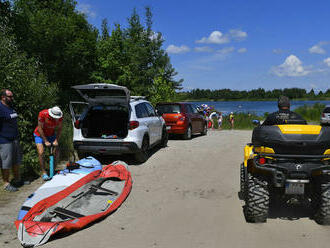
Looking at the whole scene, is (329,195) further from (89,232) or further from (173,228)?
(89,232)

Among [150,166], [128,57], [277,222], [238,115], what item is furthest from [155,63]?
[277,222]

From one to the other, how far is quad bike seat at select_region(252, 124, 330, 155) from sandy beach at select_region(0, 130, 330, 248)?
1031mm

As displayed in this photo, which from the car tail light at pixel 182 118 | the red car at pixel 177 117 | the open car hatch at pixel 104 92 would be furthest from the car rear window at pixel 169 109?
the open car hatch at pixel 104 92

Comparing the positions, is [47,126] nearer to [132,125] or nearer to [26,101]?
[26,101]

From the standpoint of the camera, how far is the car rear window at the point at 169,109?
45.1 feet

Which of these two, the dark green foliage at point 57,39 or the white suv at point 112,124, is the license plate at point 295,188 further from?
the dark green foliage at point 57,39

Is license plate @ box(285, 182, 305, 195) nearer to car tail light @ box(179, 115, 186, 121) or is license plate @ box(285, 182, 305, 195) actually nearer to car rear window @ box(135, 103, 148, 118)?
car rear window @ box(135, 103, 148, 118)

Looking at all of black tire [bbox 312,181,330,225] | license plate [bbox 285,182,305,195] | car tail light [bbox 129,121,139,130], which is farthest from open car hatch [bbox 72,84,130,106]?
black tire [bbox 312,181,330,225]

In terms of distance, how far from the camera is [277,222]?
4.39m

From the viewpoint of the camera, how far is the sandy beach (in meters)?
3.78

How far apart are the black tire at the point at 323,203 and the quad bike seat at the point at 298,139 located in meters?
0.45

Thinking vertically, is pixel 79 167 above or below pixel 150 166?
above

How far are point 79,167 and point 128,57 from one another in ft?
122

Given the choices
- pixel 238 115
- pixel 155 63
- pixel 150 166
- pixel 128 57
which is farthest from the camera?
pixel 155 63
